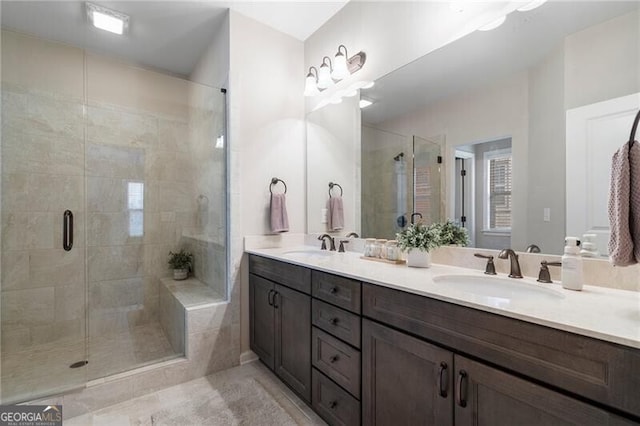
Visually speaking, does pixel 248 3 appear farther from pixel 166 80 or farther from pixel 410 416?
pixel 410 416

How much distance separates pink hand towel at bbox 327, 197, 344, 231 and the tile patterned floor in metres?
1.21

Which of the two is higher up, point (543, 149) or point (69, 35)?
point (69, 35)

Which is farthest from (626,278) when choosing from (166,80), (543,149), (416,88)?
(166,80)

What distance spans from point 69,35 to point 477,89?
325cm

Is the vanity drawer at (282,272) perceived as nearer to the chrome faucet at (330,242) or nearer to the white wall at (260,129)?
the white wall at (260,129)

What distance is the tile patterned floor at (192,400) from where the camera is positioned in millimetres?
1601

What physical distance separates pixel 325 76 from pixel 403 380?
2.15m

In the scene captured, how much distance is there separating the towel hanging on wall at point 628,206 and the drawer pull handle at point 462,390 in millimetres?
580

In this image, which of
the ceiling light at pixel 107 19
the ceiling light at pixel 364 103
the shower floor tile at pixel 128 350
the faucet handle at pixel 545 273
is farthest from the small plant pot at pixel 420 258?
the ceiling light at pixel 107 19

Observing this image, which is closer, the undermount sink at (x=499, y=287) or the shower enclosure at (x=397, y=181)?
the undermount sink at (x=499, y=287)

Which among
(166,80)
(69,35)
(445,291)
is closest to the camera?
(445,291)

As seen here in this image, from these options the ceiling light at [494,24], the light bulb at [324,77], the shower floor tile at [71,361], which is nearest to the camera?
the ceiling light at [494,24]

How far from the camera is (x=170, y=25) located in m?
2.38

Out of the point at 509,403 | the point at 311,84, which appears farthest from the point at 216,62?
the point at 509,403
